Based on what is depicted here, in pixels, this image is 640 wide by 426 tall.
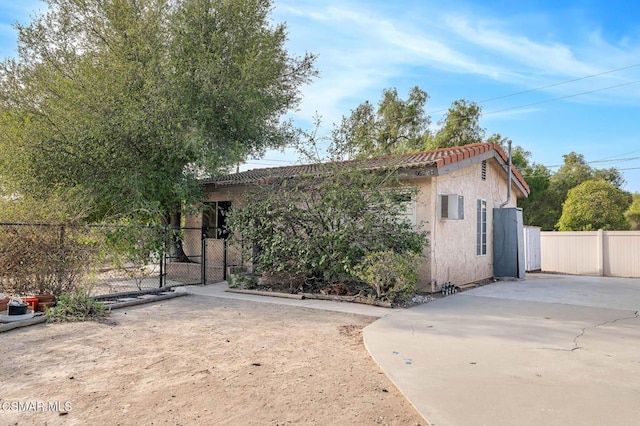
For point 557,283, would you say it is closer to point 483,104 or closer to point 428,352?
point 428,352

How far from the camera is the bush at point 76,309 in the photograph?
6.32m

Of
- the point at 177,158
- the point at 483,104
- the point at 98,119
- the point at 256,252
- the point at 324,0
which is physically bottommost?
the point at 256,252

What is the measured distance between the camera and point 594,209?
19844 millimetres

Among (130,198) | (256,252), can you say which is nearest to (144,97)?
(130,198)

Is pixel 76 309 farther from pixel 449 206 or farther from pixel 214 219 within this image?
pixel 449 206

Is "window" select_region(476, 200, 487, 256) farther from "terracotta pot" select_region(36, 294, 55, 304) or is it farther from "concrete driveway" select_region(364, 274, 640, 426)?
"terracotta pot" select_region(36, 294, 55, 304)

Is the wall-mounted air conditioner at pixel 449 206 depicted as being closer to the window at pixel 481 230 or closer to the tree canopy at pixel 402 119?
the window at pixel 481 230

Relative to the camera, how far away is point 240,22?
35.9ft

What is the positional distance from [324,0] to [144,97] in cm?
478

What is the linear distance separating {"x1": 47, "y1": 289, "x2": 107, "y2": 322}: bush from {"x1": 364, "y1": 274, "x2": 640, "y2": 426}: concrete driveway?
14.0 ft

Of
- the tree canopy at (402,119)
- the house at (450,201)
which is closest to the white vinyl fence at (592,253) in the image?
the house at (450,201)

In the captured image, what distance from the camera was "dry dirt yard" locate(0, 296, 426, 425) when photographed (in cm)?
308

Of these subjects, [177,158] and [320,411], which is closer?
[320,411]

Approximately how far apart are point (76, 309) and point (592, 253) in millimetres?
14633
